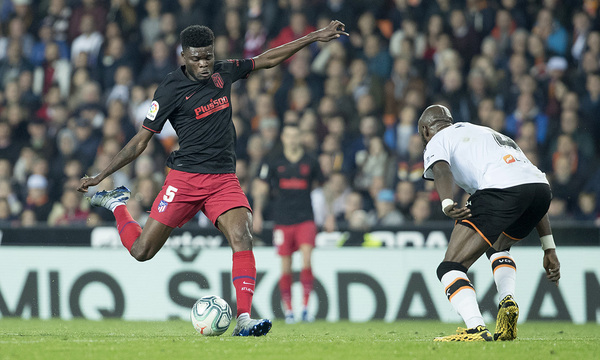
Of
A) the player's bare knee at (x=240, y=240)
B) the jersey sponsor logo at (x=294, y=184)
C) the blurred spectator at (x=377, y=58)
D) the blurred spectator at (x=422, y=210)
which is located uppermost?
the blurred spectator at (x=377, y=58)

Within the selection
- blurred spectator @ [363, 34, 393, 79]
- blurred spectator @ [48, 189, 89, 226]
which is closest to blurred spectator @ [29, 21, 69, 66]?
blurred spectator @ [48, 189, 89, 226]

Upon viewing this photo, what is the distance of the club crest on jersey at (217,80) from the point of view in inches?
286

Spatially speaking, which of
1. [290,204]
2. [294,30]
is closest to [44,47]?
[294,30]

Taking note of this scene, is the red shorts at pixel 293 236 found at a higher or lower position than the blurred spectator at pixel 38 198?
lower

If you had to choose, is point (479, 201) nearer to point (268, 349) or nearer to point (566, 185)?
point (268, 349)

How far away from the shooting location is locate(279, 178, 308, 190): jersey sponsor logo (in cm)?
1134

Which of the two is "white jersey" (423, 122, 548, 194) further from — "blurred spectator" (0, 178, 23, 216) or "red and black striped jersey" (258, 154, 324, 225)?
"blurred spectator" (0, 178, 23, 216)

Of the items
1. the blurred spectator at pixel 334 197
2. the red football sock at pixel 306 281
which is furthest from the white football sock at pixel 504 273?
the blurred spectator at pixel 334 197

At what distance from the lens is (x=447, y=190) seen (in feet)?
20.5

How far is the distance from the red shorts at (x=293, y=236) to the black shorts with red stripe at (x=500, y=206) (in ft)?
15.2

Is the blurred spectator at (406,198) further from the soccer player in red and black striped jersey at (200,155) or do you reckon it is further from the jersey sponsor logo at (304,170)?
the soccer player in red and black striped jersey at (200,155)

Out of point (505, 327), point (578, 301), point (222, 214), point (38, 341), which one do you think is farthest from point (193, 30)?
point (578, 301)

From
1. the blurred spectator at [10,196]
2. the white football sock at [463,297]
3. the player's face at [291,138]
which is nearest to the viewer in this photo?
the white football sock at [463,297]

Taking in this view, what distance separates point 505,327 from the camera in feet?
21.0
